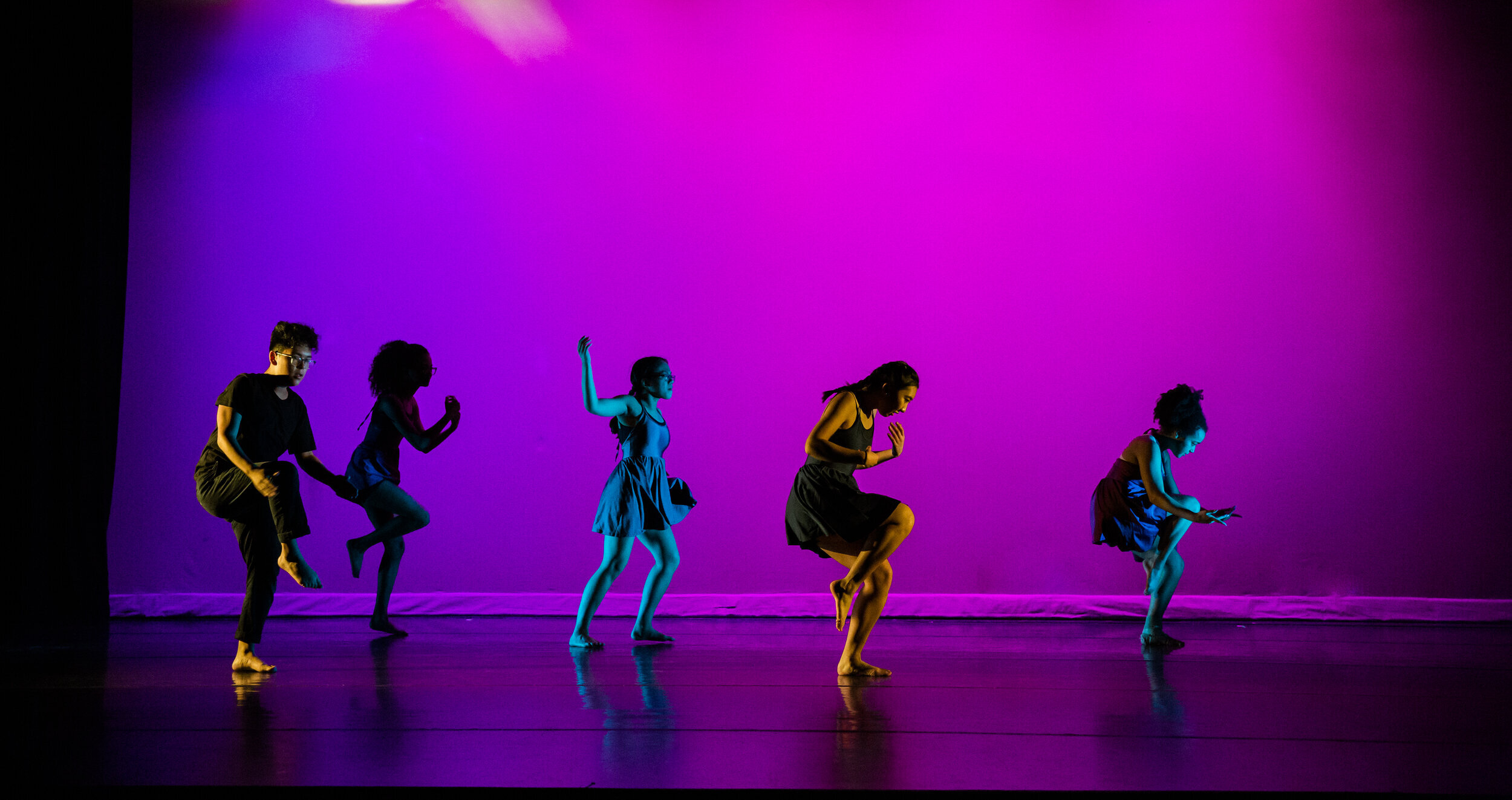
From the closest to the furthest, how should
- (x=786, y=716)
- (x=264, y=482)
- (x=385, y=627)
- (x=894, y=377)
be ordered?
(x=786, y=716)
(x=264, y=482)
(x=894, y=377)
(x=385, y=627)

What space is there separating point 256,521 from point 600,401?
1.23 meters

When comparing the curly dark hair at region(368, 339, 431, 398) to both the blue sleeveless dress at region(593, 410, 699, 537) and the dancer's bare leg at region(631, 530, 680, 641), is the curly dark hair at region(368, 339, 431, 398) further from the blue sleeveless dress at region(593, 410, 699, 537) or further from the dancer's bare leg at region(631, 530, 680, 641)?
the dancer's bare leg at region(631, 530, 680, 641)

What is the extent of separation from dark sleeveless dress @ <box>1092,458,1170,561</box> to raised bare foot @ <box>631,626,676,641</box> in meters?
1.88

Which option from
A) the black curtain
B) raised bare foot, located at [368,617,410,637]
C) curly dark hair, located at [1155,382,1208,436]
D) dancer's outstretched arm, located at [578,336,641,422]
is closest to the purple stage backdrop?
the black curtain

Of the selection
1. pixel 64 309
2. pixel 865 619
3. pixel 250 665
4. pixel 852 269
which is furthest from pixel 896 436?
pixel 64 309

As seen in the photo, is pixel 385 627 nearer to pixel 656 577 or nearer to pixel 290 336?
pixel 656 577

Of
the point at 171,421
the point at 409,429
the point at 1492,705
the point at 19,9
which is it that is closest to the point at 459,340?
the point at 409,429

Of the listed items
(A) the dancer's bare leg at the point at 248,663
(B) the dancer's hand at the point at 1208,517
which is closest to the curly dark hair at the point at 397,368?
(A) the dancer's bare leg at the point at 248,663

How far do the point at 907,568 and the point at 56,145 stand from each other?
16.0 ft

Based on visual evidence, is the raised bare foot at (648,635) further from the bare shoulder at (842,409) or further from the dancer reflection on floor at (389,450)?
the bare shoulder at (842,409)

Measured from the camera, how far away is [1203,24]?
545 cm

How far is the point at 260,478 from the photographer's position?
3.13 meters

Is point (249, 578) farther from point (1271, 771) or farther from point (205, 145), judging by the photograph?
point (205, 145)

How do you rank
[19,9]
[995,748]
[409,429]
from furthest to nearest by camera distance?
[19,9] → [409,429] → [995,748]
